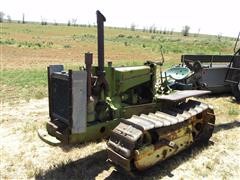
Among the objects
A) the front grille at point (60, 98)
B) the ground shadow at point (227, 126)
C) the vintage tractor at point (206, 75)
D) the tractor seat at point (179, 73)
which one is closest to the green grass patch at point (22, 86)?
the tractor seat at point (179, 73)

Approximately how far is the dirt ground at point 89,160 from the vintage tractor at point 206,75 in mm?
1709

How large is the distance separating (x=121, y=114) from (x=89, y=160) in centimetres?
106

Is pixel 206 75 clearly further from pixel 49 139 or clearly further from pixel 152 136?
pixel 49 139

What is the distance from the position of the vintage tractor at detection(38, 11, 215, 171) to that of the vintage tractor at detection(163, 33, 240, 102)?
2.04 m

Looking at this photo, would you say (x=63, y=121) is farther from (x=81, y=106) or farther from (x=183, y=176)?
(x=183, y=176)

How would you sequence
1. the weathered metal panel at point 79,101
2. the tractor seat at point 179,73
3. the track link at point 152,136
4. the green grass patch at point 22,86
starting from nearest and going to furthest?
the weathered metal panel at point 79,101
the track link at point 152,136
the tractor seat at point 179,73
the green grass patch at point 22,86

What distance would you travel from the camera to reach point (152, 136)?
18.2 feet

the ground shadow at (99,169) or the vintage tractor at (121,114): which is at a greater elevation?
the vintage tractor at (121,114)

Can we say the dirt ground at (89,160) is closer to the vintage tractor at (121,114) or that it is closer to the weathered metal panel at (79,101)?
the vintage tractor at (121,114)

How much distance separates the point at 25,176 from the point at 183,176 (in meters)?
2.70

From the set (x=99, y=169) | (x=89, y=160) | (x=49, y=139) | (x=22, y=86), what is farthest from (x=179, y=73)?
(x=22, y=86)

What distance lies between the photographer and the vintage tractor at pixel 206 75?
8.78 meters

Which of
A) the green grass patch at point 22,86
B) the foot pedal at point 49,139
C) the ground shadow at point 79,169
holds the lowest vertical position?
the ground shadow at point 79,169

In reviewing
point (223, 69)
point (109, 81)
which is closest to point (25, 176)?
point (109, 81)
